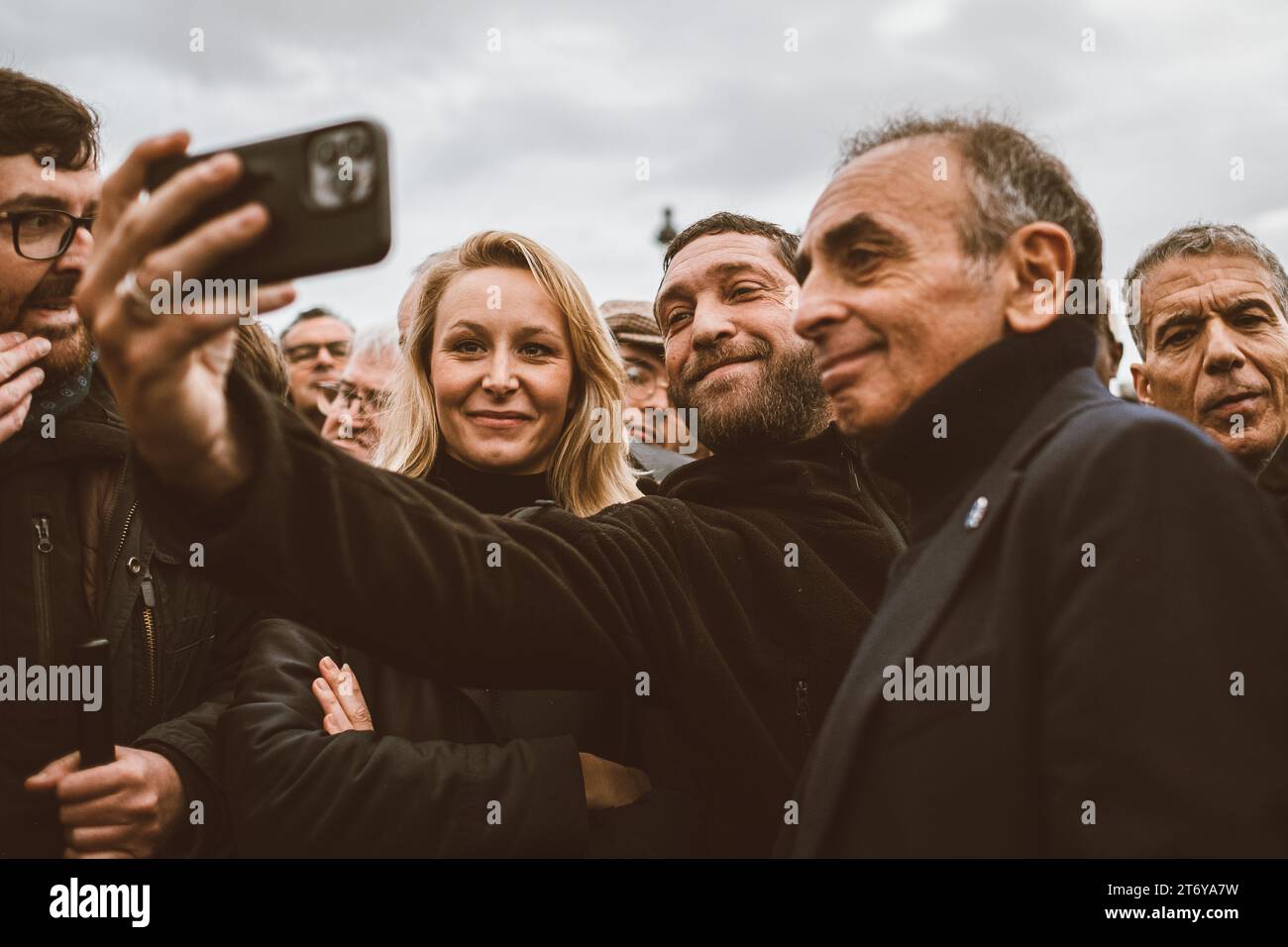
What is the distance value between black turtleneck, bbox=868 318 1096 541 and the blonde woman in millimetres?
1177

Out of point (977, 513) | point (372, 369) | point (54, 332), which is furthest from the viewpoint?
point (372, 369)

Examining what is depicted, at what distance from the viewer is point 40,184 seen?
323cm

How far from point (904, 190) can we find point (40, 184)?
2379 millimetres

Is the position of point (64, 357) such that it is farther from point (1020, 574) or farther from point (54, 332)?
point (1020, 574)

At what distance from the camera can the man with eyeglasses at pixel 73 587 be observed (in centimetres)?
283

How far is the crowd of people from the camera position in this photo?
163 cm

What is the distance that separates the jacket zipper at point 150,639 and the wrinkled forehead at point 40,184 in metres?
1.08

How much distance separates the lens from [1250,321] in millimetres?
3959

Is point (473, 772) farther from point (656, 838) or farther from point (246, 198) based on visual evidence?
point (246, 198)

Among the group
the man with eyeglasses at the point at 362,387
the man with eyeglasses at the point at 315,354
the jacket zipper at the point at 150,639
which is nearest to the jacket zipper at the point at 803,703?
the jacket zipper at the point at 150,639

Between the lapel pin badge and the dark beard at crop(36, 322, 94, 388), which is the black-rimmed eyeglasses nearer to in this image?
the dark beard at crop(36, 322, 94, 388)

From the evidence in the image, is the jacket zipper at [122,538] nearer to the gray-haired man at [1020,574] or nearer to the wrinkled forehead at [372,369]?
the gray-haired man at [1020,574]

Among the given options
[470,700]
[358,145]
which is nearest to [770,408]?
[470,700]
